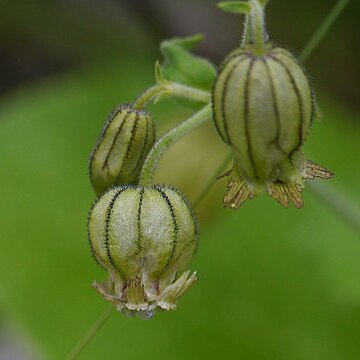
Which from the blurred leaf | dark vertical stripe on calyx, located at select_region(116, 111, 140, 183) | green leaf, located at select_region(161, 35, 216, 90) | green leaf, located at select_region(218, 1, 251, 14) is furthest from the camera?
the blurred leaf

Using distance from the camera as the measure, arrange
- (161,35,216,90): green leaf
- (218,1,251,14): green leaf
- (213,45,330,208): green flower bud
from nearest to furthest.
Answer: (213,45,330,208): green flower bud → (218,1,251,14): green leaf → (161,35,216,90): green leaf

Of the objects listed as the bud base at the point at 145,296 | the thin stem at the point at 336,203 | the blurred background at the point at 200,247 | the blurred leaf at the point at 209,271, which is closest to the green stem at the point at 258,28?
the bud base at the point at 145,296

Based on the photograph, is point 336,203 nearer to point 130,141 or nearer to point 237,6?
point 130,141

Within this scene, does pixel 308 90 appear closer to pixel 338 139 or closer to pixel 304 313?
pixel 304 313

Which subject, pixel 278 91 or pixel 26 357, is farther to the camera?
pixel 26 357

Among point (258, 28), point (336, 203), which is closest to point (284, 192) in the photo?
point (258, 28)

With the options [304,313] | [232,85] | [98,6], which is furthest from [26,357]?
[232,85]

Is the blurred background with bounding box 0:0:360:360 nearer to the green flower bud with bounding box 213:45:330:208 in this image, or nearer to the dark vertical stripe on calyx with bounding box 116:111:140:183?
the dark vertical stripe on calyx with bounding box 116:111:140:183

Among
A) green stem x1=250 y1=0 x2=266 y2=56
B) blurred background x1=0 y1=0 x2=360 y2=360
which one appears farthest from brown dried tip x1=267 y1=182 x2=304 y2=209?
blurred background x1=0 y1=0 x2=360 y2=360
